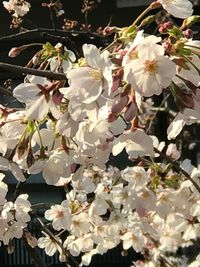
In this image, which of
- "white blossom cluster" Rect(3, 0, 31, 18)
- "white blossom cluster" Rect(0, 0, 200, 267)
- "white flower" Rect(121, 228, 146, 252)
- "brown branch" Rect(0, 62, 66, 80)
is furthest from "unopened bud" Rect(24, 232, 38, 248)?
"white blossom cluster" Rect(3, 0, 31, 18)

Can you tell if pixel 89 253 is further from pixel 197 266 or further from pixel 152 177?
pixel 152 177

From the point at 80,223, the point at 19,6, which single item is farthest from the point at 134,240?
the point at 19,6

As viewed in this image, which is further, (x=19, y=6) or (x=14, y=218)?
(x=19, y=6)

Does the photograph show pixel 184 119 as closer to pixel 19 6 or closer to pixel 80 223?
pixel 80 223

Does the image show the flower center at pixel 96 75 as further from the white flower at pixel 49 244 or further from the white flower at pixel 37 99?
the white flower at pixel 49 244

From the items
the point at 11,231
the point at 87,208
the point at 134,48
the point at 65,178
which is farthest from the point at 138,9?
the point at 134,48

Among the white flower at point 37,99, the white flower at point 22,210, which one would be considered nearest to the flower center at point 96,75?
the white flower at point 37,99

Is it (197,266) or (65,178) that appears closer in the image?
(65,178)

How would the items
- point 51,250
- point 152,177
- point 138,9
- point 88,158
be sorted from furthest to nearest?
point 138,9
point 51,250
point 152,177
point 88,158
